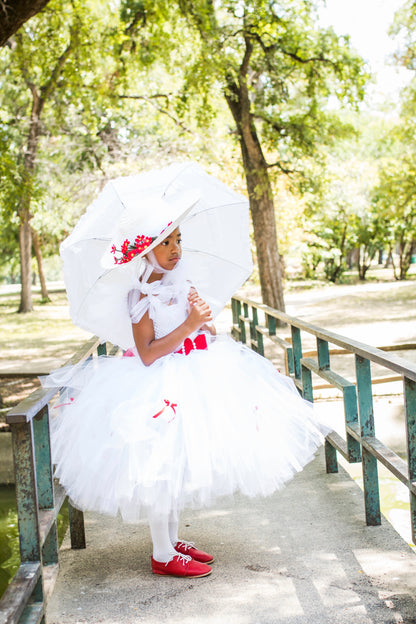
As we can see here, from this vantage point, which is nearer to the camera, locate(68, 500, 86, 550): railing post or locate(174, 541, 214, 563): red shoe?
locate(174, 541, 214, 563): red shoe

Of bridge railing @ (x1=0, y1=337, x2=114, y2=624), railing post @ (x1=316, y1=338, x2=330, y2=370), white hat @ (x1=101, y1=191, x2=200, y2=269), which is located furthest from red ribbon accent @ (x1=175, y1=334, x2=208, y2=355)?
railing post @ (x1=316, y1=338, x2=330, y2=370)

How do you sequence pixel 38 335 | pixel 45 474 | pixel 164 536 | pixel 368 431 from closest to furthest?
1. pixel 45 474
2. pixel 164 536
3. pixel 368 431
4. pixel 38 335

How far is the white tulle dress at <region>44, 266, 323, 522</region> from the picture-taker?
2.82 metres

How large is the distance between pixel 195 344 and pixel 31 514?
47.2 inches

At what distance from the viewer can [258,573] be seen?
10.8ft

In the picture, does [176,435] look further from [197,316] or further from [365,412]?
[365,412]

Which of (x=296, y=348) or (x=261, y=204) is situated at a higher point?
(x=261, y=204)

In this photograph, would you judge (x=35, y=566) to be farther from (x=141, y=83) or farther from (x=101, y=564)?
(x=141, y=83)

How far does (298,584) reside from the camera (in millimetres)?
3125

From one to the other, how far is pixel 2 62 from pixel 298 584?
1688 centimetres

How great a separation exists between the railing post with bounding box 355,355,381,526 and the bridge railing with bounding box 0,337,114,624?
1682mm

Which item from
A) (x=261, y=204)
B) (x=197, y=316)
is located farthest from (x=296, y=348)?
(x=261, y=204)

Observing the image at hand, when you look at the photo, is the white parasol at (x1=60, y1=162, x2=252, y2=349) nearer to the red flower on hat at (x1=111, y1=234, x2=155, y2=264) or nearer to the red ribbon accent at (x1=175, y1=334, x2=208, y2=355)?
the red flower on hat at (x1=111, y1=234, x2=155, y2=264)

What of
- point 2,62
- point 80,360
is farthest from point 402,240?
point 80,360
